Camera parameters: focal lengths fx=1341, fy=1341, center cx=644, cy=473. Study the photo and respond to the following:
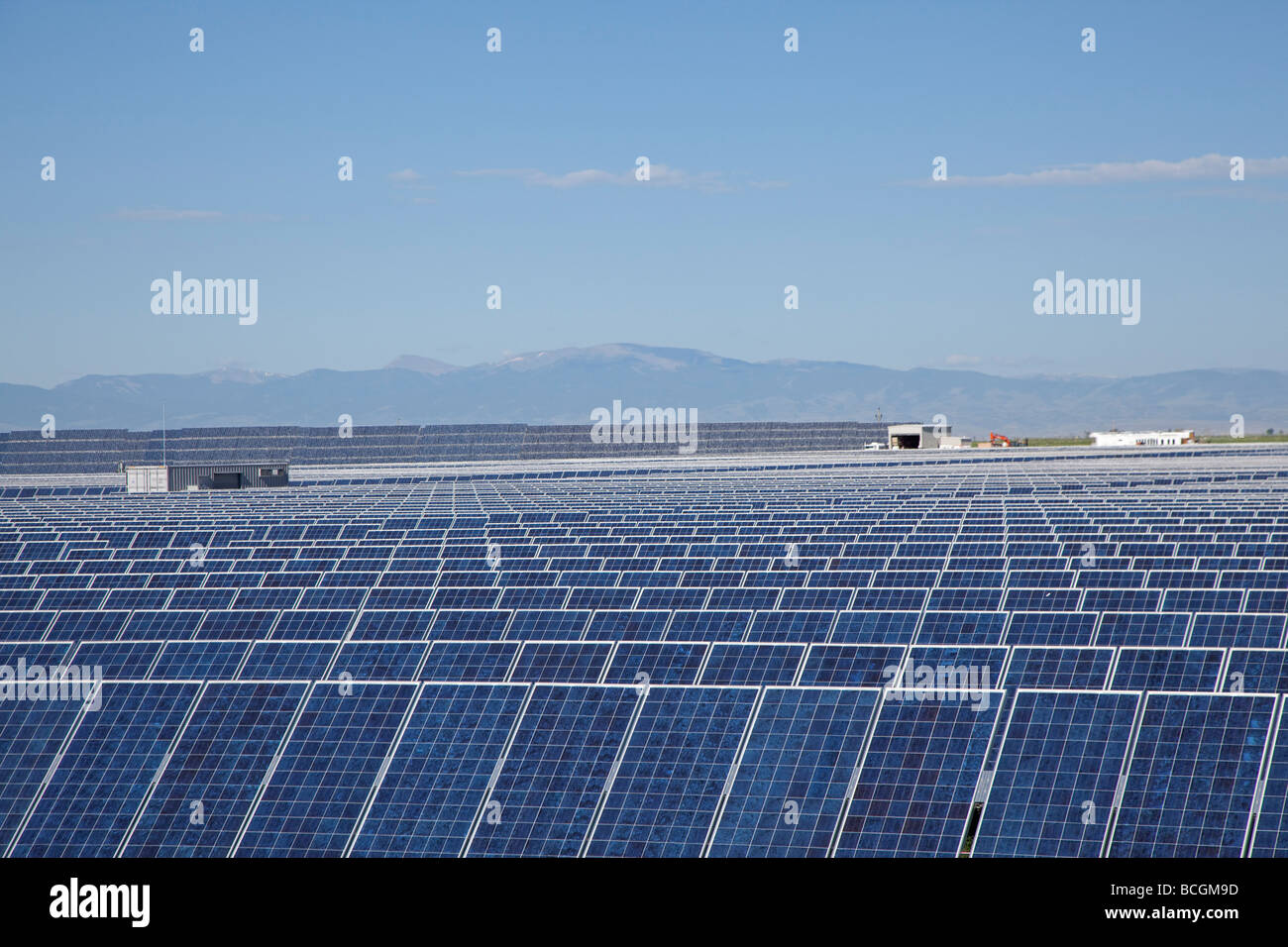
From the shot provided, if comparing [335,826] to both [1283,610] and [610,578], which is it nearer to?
[610,578]

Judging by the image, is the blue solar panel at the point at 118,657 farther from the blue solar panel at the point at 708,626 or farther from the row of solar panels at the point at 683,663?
the blue solar panel at the point at 708,626

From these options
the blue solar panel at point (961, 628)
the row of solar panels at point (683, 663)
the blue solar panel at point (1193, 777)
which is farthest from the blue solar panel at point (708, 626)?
the blue solar panel at point (1193, 777)

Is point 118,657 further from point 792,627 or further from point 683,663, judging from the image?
point 792,627

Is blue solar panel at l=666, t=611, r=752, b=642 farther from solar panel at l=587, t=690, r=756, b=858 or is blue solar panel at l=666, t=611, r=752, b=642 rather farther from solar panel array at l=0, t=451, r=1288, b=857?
solar panel at l=587, t=690, r=756, b=858

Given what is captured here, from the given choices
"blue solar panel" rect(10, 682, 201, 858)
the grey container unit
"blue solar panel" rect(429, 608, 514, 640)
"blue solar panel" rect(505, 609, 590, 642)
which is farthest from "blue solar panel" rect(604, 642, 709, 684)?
the grey container unit

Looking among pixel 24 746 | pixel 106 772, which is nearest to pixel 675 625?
pixel 106 772
